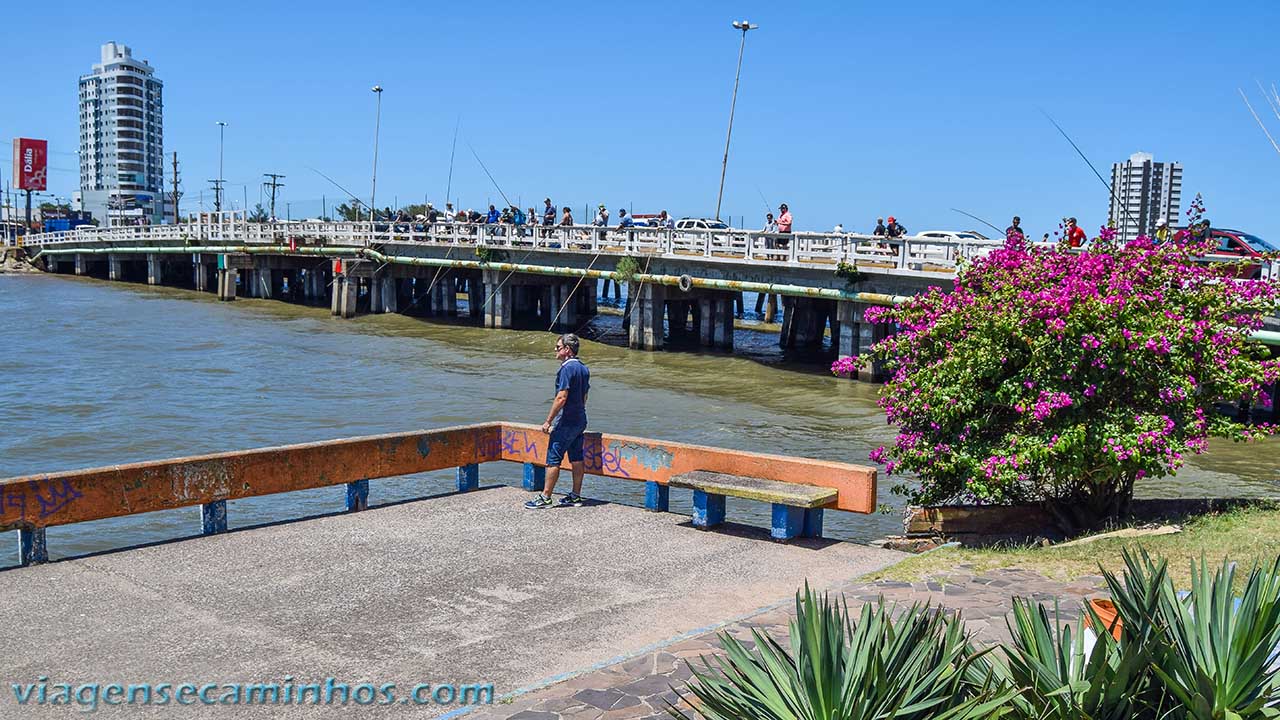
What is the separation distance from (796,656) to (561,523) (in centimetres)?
535

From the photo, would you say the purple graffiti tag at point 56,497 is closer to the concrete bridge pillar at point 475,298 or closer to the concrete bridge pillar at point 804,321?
the concrete bridge pillar at point 804,321

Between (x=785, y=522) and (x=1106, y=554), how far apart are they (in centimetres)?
235

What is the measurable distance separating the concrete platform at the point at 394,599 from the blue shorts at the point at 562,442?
466 millimetres

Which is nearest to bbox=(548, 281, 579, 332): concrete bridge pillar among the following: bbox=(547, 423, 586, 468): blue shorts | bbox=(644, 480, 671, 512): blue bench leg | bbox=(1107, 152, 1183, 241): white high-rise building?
bbox=(1107, 152, 1183, 241): white high-rise building

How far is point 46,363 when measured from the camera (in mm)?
29609

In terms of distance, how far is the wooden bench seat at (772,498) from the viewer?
8.59 m

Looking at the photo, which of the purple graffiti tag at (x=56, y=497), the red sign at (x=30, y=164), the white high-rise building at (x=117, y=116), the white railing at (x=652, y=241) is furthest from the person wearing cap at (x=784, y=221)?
the white high-rise building at (x=117, y=116)

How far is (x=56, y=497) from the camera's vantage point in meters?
7.65

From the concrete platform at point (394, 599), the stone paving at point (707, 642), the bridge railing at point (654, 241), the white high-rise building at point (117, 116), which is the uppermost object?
the white high-rise building at point (117, 116)

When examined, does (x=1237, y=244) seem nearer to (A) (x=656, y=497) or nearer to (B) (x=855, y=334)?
(B) (x=855, y=334)

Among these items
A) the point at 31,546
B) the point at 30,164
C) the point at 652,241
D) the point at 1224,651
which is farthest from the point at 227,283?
the point at 30,164

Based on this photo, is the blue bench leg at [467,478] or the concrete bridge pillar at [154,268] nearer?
the blue bench leg at [467,478]

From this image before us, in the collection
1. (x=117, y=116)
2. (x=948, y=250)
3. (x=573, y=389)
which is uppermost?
(x=117, y=116)

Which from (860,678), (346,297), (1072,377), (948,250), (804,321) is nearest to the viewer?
(860,678)
